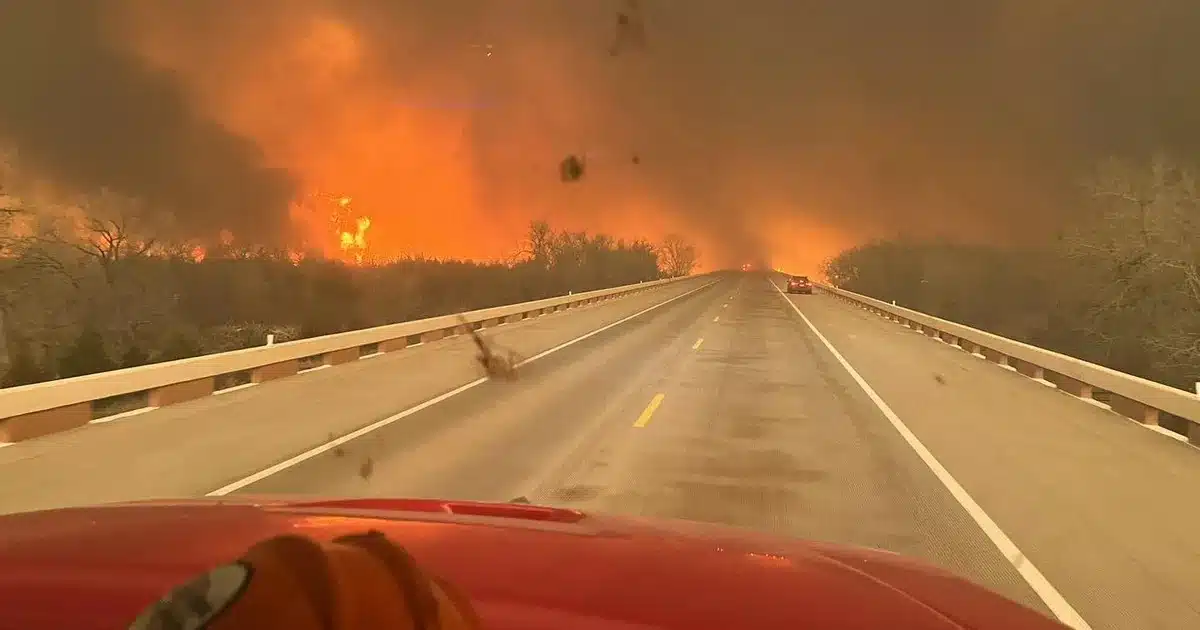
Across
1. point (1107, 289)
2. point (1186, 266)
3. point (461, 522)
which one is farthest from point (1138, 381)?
point (1107, 289)

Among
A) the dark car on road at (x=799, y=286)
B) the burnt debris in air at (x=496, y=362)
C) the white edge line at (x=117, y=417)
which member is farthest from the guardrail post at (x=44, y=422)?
the dark car on road at (x=799, y=286)

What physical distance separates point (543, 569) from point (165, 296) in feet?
103

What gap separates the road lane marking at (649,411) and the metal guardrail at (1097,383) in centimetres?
664

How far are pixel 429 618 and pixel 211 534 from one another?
6.21ft

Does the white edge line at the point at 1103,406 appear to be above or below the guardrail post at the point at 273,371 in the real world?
below

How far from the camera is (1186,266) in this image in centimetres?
2620

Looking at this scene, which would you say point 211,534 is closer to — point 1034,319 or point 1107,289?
point 1107,289

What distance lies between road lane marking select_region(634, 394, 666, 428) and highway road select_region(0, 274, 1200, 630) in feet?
0.14

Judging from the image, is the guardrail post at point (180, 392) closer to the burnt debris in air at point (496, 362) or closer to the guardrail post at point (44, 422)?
the guardrail post at point (44, 422)

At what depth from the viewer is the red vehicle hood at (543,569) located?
7.55ft

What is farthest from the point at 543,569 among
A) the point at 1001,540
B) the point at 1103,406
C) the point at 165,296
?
the point at 165,296

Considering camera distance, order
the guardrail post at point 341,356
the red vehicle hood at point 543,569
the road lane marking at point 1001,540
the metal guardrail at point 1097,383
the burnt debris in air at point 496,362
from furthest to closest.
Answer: the guardrail post at point 341,356 < the burnt debris in air at point 496,362 < the metal guardrail at point 1097,383 < the road lane marking at point 1001,540 < the red vehicle hood at point 543,569

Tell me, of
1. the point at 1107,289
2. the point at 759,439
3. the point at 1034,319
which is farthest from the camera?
the point at 1034,319

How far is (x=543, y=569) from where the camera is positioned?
2.75 m
